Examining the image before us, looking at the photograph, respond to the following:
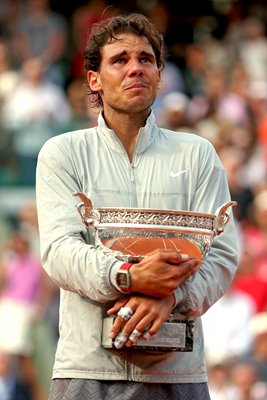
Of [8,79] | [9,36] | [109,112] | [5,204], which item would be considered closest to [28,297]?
[5,204]

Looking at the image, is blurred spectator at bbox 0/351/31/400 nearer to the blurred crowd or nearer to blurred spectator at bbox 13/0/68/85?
the blurred crowd

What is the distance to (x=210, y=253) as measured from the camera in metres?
4.86

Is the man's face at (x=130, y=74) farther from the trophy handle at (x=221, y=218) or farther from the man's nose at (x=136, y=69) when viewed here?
the trophy handle at (x=221, y=218)

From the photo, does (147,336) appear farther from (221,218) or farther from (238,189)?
(238,189)

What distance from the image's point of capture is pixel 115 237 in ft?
15.2

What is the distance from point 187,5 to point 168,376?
13.1 metres

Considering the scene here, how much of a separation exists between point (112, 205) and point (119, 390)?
0.62 metres

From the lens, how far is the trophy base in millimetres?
4637

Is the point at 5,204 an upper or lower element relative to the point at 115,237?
upper

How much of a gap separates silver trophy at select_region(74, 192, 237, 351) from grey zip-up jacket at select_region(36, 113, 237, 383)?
7 cm

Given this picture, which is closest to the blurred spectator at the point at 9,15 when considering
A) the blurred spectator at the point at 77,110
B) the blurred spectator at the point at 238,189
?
the blurred spectator at the point at 77,110

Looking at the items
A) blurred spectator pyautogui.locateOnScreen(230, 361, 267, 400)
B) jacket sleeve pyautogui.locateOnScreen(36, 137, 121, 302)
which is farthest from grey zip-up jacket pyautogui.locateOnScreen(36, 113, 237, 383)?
blurred spectator pyautogui.locateOnScreen(230, 361, 267, 400)

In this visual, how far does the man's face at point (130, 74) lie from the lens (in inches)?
192

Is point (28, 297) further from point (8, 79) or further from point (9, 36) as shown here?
point (9, 36)
